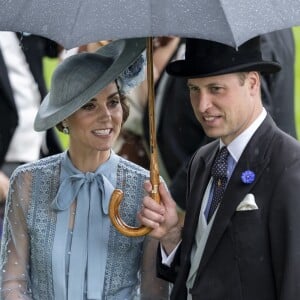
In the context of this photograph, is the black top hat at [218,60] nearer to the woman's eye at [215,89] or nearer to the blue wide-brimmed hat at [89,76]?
the woman's eye at [215,89]

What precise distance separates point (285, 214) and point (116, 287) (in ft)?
3.37

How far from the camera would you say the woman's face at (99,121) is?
524 cm

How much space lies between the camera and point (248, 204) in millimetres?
4746

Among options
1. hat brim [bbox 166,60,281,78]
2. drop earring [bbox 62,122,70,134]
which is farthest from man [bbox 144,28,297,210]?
hat brim [bbox 166,60,281,78]

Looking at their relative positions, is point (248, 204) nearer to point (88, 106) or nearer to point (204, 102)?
point (204, 102)

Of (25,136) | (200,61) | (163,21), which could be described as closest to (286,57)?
(25,136)

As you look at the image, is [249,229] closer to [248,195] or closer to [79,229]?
[248,195]

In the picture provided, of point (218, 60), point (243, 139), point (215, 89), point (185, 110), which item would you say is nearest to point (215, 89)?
point (215, 89)

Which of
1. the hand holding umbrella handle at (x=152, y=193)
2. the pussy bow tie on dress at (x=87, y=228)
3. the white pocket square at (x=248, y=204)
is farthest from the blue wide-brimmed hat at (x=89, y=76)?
the white pocket square at (x=248, y=204)

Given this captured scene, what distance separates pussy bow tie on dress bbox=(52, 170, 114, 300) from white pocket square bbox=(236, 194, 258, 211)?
783 mm

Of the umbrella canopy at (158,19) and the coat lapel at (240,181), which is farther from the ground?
the umbrella canopy at (158,19)

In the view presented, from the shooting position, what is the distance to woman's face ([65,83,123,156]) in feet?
17.2

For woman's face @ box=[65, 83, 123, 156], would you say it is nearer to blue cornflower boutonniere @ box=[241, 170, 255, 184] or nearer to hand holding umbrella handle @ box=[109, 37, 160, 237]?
hand holding umbrella handle @ box=[109, 37, 160, 237]

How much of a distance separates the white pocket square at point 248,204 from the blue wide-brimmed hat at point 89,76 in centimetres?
85
